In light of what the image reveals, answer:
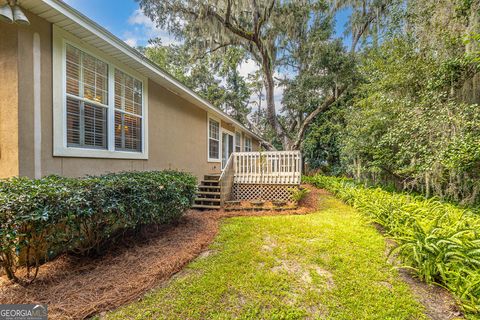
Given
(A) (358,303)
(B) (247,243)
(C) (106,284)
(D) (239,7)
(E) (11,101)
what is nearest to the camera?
(A) (358,303)

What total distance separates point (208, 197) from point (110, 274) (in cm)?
421

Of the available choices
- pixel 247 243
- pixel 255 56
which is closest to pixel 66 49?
pixel 247 243

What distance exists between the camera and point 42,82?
329 centimetres

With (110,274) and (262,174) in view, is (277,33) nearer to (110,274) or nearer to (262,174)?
(262,174)

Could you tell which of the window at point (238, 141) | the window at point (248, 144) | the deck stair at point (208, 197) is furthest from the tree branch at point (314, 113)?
the deck stair at point (208, 197)

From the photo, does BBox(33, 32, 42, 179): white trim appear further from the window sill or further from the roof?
the roof

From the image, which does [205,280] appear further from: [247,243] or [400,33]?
[400,33]

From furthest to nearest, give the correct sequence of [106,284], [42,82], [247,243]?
[247,243]
[42,82]
[106,284]

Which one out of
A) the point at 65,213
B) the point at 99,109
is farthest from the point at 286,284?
the point at 99,109

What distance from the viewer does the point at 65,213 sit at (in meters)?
2.53

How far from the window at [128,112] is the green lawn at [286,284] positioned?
2996 millimetres

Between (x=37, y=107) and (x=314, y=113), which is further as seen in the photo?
(x=314, y=113)

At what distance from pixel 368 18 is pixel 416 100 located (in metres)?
10.1

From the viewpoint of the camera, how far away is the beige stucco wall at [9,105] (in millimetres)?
3023
